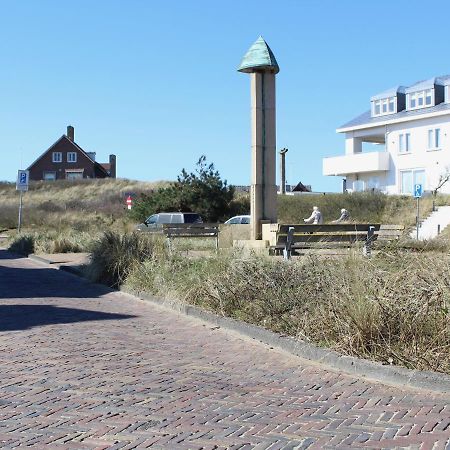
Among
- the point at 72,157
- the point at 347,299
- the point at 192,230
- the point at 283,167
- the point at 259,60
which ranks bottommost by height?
the point at 347,299

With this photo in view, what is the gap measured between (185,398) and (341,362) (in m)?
1.68

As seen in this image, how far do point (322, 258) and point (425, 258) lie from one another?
1.72 m

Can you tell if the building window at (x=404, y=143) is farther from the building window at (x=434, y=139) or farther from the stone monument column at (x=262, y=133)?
the stone monument column at (x=262, y=133)

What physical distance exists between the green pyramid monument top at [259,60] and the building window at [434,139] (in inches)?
1177

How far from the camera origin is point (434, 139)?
4772cm

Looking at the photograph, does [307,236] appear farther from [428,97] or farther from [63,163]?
[63,163]

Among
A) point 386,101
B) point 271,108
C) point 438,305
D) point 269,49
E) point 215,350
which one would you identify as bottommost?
point 215,350

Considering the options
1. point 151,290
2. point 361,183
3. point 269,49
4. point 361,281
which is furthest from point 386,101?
point 361,281

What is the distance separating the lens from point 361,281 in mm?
7715

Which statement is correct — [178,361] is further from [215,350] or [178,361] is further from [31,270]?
[31,270]

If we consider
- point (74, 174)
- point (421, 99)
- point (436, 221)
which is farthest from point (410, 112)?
point (74, 174)

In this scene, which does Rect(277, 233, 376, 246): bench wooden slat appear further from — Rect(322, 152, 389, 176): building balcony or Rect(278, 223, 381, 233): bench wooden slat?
Rect(322, 152, 389, 176): building balcony

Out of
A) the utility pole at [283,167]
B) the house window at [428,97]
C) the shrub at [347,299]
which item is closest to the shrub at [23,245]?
the shrub at [347,299]

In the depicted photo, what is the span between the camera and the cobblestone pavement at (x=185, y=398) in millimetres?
4879
